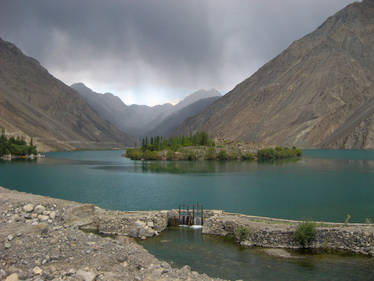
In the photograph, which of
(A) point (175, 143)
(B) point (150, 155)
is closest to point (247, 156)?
(A) point (175, 143)

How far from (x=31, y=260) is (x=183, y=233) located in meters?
11.5

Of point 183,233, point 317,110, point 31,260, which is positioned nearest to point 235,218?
point 183,233

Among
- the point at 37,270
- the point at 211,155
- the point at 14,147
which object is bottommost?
the point at 37,270

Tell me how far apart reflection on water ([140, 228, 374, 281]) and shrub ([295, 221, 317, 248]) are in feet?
3.46

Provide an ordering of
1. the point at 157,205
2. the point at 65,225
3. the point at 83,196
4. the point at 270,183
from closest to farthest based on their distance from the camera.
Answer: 1. the point at 65,225
2. the point at 157,205
3. the point at 83,196
4. the point at 270,183

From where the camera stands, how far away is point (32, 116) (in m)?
186

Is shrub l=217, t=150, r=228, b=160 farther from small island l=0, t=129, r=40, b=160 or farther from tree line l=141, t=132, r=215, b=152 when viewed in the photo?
small island l=0, t=129, r=40, b=160

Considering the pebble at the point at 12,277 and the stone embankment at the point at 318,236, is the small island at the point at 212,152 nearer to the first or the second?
the stone embankment at the point at 318,236

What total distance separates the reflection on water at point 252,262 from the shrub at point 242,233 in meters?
0.58

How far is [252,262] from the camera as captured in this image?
1820 cm

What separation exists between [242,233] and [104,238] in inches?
329

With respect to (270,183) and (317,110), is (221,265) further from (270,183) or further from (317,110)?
(317,110)

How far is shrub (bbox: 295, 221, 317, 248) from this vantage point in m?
19.8

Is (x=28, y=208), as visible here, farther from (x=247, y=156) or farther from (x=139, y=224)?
(x=247, y=156)
